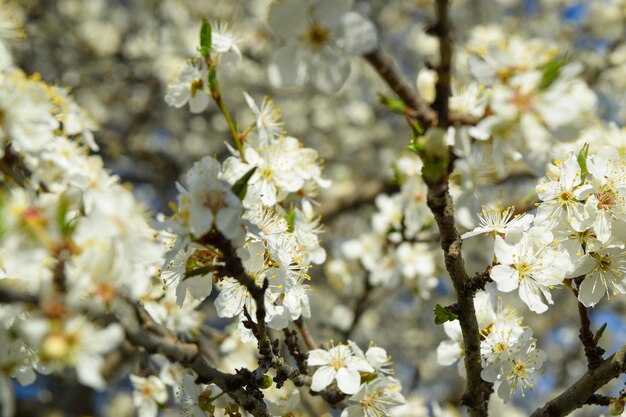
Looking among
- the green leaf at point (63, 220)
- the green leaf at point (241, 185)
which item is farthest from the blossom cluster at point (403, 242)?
the green leaf at point (63, 220)

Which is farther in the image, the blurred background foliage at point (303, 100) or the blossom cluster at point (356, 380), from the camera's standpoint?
the blurred background foliage at point (303, 100)

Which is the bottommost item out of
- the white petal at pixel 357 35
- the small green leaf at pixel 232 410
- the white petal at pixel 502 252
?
the small green leaf at pixel 232 410

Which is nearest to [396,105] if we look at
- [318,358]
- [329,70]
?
[329,70]

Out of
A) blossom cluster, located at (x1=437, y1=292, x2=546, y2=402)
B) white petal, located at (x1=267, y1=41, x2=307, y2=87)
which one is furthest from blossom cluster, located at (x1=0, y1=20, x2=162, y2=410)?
blossom cluster, located at (x1=437, y1=292, x2=546, y2=402)

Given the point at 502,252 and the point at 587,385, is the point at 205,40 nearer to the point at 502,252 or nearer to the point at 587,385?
the point at 502,252

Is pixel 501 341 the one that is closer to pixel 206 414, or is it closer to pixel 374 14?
pixel 206 414

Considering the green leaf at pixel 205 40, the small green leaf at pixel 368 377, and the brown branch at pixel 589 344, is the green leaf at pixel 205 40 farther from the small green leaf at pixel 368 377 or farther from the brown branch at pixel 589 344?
the brown branch at pixel 589 344

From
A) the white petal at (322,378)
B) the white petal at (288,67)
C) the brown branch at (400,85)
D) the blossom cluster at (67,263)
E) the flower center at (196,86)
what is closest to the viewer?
the blossom cluster at (67,263)

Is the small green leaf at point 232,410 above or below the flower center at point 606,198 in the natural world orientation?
below
